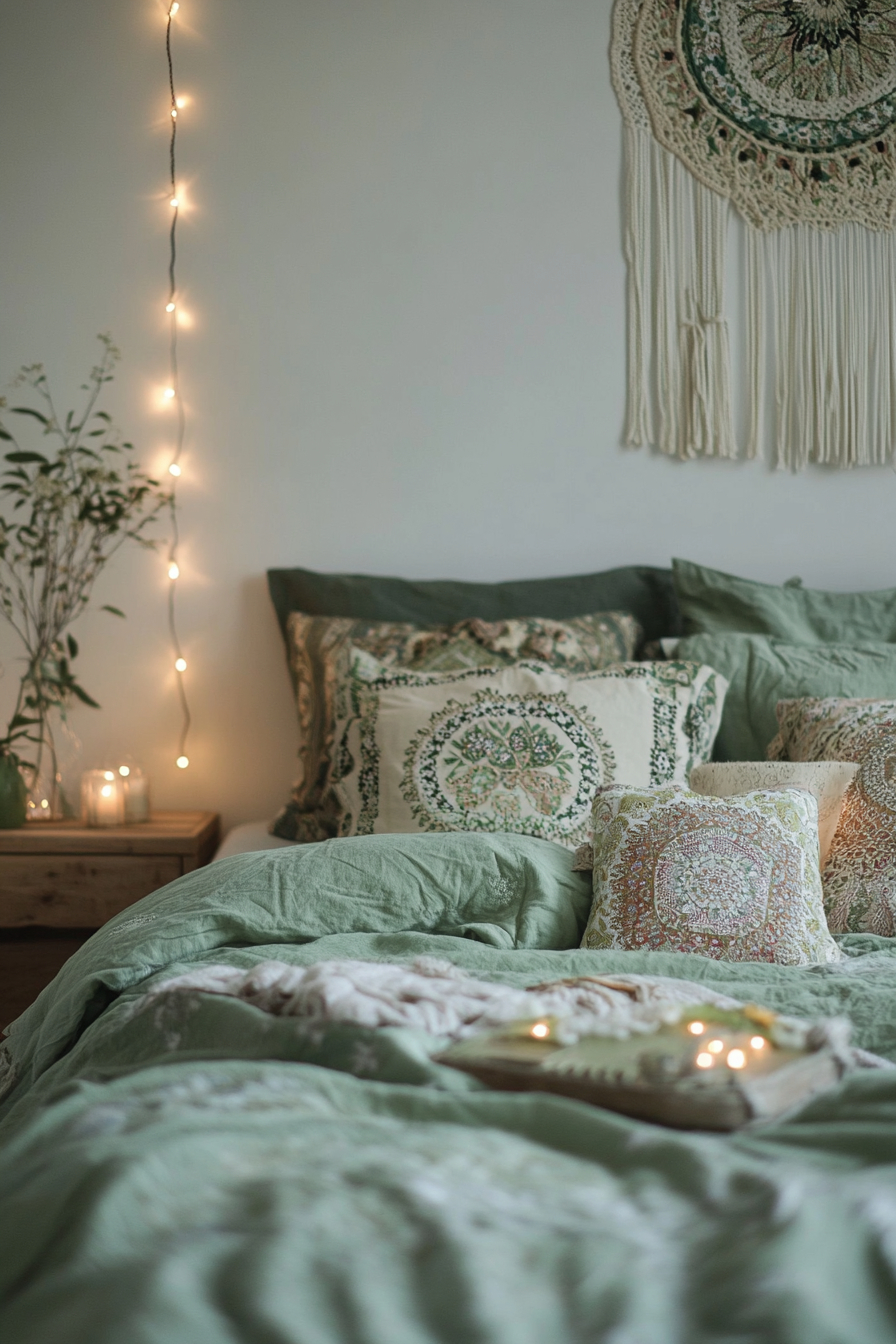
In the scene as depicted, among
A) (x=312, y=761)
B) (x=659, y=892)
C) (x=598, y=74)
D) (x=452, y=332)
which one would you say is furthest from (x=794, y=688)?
(x=598, y=74)

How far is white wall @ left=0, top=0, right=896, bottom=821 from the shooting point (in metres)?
2.46

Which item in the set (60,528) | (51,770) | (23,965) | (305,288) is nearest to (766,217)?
(305,288)

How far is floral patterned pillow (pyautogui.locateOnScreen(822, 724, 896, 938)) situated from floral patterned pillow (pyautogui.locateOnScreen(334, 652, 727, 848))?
334 mm

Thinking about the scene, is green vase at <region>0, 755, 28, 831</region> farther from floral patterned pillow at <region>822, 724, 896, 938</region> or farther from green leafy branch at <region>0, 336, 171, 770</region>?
floral patterned pillow at <region>822, 724, 896, 938</region>

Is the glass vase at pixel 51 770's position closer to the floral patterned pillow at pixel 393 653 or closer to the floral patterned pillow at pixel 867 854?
the floral patterned pillow at pixel 393 653

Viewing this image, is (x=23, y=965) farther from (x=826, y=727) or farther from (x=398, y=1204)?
(x=398, y=1204)

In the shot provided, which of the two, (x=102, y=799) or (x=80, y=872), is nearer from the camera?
(x=80, y=872)

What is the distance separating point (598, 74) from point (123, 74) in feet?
3.48

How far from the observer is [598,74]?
2500mm

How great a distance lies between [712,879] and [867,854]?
1.09 feet

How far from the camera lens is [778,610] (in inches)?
90.4

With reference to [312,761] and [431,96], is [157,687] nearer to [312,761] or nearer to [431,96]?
[312,761]

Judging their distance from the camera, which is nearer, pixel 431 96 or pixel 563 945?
pixel 563 945

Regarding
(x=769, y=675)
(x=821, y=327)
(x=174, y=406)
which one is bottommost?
(x=769, y=675)
